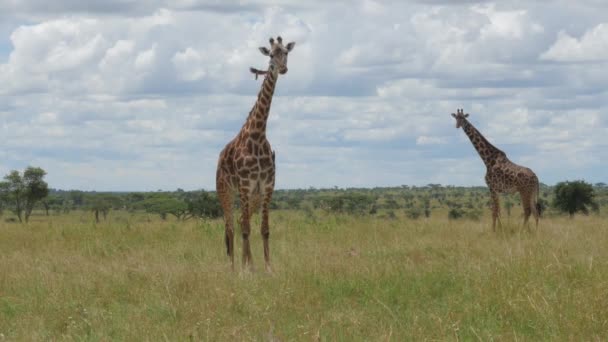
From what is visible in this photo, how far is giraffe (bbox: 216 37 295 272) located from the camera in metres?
13.2

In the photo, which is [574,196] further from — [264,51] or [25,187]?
[25,187]

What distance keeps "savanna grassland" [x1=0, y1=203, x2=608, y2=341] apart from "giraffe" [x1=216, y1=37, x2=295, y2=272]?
863 mm

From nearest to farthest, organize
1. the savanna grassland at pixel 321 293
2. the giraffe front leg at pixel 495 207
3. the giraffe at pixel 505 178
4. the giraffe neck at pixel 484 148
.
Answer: the savanna grassland at pixel 321 293 → the giraffe front leg at pixel 495 207 → the giraffe at pixel 505 178 → the giraffe neck at pixel 484 148

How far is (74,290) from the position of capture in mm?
11172

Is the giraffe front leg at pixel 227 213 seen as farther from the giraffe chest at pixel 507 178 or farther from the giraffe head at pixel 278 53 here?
the giraffe chest at pixel 507 178

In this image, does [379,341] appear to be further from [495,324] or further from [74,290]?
[74,290]

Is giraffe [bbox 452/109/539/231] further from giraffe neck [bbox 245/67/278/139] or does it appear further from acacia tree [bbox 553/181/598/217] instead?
acacia tree [bbox 553/181/598/217]

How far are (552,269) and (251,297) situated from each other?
3.88 metres

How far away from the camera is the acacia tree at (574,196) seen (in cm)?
4475

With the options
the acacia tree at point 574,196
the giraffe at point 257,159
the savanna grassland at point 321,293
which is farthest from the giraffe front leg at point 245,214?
the acacia tree at point 574,196

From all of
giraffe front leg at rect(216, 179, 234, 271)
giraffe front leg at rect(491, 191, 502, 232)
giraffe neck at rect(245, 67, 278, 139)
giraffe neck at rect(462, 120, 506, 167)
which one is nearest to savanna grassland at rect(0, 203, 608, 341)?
giraffe front leg at rect(216, 179, 234, 271)

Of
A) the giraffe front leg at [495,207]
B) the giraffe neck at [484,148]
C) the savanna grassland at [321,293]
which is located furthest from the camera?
the giraffe neck at [484,148]

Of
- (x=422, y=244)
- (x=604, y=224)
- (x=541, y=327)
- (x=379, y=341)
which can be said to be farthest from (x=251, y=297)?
(x=604, y=224)

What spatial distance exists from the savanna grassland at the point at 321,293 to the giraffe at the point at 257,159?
86 cm
